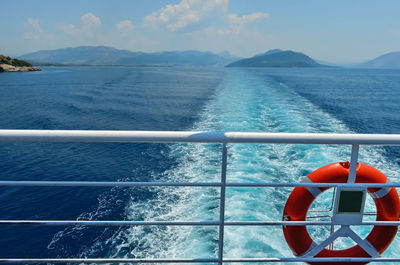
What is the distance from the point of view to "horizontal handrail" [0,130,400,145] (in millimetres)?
1085

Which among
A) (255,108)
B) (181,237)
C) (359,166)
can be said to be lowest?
(181,237)

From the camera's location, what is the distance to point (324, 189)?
150 centimetres

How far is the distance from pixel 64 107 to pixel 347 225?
684 inches

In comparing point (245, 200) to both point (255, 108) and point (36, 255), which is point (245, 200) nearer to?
point (36, 255)

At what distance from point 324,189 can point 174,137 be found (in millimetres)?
888

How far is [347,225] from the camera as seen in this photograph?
133cm

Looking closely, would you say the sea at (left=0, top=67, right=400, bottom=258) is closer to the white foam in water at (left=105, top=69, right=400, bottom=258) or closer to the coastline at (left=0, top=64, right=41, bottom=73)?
the white foam in water at (left=105, top=69, right=400, bottom=258)

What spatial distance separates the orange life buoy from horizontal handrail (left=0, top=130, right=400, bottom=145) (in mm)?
341

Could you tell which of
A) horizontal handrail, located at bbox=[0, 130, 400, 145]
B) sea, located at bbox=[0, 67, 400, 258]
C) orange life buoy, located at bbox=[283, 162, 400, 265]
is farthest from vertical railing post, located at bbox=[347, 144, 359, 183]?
sea, located at bbox=[0, 67, 400, 258]

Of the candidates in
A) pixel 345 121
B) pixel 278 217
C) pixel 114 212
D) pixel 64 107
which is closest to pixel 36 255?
pixel 114 212

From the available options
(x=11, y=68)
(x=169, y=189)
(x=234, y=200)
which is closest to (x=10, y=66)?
(x=11, y=68)

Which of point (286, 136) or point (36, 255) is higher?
point (286, 136)

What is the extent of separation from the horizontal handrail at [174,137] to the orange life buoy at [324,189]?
1.12 feet

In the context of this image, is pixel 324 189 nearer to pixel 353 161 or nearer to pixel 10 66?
pixel 353 161
